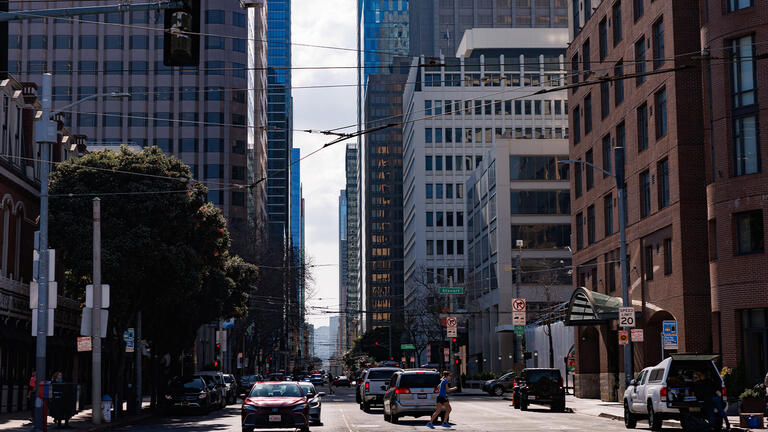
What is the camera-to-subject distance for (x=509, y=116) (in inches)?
5635

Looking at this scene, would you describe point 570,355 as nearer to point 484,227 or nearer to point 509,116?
point 484,227

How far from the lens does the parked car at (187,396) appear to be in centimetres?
4309

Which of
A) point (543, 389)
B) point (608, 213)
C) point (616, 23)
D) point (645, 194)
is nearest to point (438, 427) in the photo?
point (543, 389)

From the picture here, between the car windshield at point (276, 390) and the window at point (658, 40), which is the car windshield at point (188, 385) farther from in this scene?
the window at point (658, 40)

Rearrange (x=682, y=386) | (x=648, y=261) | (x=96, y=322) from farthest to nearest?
(x=648, y=261) → (x=96, y=322) → (x=682, y=386)

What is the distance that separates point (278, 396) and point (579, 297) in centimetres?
2792

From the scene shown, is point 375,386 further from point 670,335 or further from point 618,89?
point 618,89

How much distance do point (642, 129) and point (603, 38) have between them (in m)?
9.61

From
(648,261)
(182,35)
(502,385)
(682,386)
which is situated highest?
(182,35)

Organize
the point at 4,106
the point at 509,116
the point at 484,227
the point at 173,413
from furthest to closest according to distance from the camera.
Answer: the point at 509,116 < the point at 484,227 < the point at 173,413 < the point at 4,106

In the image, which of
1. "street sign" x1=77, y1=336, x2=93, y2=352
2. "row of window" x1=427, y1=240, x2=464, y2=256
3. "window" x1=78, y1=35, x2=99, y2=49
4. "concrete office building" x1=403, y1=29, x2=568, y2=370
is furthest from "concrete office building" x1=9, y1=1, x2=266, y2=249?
"street sign" x1=77, y1=336, x2=93, y2=352

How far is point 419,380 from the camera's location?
1345 inches

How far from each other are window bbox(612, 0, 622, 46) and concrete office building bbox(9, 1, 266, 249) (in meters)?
69.9

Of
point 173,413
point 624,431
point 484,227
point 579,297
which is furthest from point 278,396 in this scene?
point 484,227
